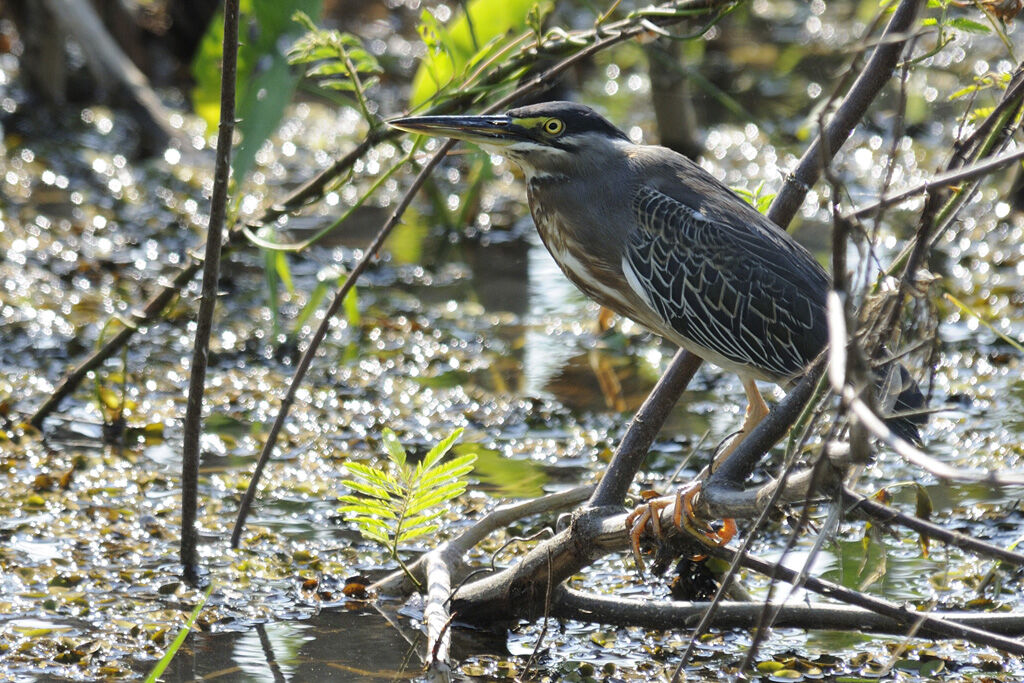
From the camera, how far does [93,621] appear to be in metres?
3.53

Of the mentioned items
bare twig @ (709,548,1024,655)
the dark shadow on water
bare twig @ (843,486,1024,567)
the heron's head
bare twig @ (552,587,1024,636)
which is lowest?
the dark shadow on water

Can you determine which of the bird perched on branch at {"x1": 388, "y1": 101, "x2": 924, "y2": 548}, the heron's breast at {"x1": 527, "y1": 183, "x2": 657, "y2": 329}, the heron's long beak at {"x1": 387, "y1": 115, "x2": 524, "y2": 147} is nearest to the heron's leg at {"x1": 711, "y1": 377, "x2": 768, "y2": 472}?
the bird perched on branch at {"x1": 388, "y1": 101, "x2": 924, "y2": 548}

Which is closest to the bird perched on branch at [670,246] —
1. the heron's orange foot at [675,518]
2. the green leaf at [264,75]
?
the heron's orange foot at [675,518]

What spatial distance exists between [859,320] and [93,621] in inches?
95.4

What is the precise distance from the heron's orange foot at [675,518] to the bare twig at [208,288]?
136 centimetres

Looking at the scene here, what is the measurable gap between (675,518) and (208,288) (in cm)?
150

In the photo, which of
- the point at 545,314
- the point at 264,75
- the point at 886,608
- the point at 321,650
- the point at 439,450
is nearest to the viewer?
the point at 886,608

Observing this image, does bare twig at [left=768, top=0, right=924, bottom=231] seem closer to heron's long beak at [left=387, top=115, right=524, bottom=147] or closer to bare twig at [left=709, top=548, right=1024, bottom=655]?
heron's long beak at [left=387, top=115, right=524, bottom=147]

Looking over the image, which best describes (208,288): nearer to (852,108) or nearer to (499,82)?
(499,82)

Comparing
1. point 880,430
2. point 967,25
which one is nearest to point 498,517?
point 967,25

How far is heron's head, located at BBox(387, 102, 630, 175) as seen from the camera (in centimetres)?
366

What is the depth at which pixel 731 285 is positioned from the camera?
3.72 metres

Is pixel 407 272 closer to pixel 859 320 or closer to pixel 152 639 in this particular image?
pixel 152 639

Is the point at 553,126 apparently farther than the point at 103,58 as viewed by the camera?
No
